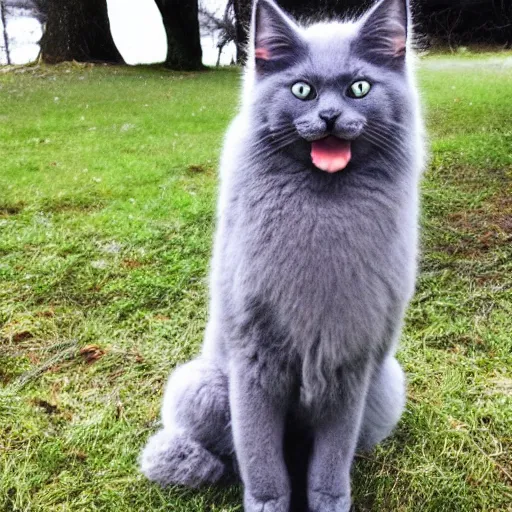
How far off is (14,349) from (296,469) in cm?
181

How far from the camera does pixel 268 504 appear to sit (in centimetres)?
191

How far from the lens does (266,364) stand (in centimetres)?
182

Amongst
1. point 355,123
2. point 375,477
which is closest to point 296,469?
point 375,477

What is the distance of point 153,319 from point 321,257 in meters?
1.94

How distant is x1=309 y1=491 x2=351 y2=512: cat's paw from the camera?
1.95 meters

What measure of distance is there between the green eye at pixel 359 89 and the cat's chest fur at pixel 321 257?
0.23 meters

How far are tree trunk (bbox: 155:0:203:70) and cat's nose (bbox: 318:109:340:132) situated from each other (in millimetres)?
13629

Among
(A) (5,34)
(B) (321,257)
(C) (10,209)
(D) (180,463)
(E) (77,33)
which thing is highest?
(B) (321,257)

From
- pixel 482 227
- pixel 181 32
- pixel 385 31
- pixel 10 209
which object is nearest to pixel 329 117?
pixel 385 31

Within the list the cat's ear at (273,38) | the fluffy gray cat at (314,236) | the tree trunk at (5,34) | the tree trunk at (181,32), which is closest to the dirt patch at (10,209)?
the fluffy gray cat at (314,236)

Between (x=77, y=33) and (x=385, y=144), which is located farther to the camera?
(x=77, y=33)

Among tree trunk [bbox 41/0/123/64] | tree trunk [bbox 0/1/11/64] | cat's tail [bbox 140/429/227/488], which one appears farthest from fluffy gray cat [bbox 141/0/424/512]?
tree trunk [bbox 0/1/11/64]

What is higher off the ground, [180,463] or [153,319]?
[180,463]

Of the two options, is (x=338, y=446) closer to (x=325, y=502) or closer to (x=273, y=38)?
(x=325, y=502)
